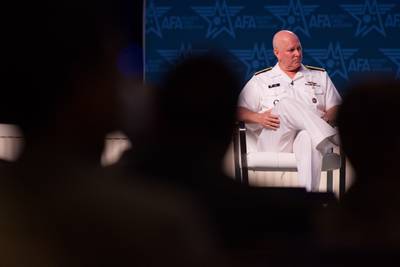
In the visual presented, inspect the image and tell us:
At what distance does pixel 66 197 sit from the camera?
1.00 meters

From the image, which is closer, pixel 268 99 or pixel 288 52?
pixel 268 99

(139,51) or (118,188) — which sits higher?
(139,51)

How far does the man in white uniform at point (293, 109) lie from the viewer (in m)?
3.92

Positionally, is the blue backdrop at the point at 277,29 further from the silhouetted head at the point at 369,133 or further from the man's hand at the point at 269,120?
the silhouetted head at the point at 369,133

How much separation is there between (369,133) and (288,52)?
3624mm

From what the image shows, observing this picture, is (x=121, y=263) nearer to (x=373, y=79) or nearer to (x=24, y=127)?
(x=24, y=127)

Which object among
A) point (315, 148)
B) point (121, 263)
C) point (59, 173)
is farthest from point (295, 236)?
point (315, 148)

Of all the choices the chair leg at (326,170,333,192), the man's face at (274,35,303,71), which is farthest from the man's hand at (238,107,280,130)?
the man's face at (274,35,303,71)

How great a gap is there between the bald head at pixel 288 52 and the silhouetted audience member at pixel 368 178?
3.47 meters

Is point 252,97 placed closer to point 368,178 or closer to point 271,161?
point 271,161

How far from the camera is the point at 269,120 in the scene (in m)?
4.15

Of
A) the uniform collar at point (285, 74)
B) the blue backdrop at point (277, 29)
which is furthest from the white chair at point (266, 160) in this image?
the blue backdrop at point (277, 29)

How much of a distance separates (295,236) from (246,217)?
0.07 m

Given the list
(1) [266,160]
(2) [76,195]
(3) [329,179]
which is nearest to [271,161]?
(1) [266,160]
